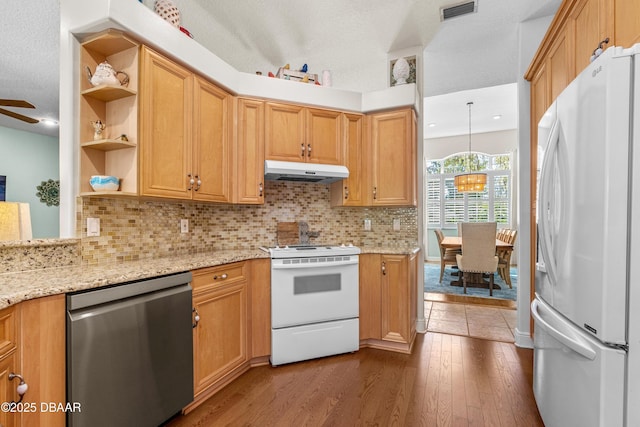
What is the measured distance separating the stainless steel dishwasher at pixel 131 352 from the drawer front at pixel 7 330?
6.7 inches

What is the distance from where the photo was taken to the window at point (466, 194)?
23.9 ft

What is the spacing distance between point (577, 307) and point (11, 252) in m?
2.58

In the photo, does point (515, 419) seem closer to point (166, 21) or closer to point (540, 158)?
point (540, 158)

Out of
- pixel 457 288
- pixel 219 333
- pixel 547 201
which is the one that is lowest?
pixel 457 288

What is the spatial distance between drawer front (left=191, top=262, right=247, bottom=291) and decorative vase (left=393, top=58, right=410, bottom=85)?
7.73 ft

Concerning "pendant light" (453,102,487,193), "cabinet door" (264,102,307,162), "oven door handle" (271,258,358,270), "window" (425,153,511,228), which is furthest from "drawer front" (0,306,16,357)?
"window" (425,153,511,228)

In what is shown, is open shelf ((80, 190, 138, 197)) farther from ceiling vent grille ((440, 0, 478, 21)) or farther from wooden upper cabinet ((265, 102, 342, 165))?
ceiling vent grille ((440, 0, 478, 21))

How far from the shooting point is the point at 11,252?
1.46m

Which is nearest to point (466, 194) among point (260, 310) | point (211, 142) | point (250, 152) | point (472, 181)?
point (472, 181)

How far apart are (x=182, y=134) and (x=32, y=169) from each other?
0.87 m

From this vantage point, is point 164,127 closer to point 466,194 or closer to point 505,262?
point 505,262

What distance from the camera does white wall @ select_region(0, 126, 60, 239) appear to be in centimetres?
170

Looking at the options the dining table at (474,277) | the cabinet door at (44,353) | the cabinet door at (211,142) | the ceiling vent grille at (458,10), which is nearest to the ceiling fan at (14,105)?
the cabinet door at (211,142)

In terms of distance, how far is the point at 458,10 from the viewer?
2.57m
